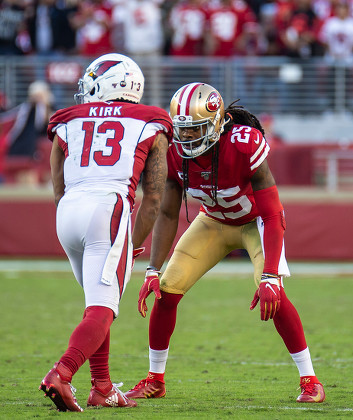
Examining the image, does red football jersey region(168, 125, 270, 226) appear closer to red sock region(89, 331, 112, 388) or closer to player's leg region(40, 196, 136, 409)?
player's leg region(40, 196, 136, 409)

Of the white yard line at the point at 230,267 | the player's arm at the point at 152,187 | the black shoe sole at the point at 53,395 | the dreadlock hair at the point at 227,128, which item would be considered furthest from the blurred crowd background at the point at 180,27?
the black shoe sole at the point at 53,395

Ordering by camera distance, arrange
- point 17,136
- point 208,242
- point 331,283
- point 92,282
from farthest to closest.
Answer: point 17,136 < point 331,283 < point 208,242 < point 92,282

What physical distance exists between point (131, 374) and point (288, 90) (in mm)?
8740

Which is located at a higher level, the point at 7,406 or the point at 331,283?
the point at 7,406

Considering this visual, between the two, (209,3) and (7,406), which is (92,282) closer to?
(7,406)

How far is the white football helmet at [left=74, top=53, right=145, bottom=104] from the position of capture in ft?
13.8

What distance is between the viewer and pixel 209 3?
1356cm

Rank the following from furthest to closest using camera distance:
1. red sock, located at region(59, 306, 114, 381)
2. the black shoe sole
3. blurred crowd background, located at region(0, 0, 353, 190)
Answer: blurred crowd background, located at region(0, 0, 353, 190) → red sock, located at region(59, 306, 114, 381) → the black shoe sole

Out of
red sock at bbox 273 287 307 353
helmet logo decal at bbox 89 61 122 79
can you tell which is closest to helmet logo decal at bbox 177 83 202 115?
helmet logo decal at bbox 89 61 122 79

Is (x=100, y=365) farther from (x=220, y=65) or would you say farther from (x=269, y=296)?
(x=220, y=65)

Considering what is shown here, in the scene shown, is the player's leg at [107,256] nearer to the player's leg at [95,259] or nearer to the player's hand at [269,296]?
the player's leg at [95,259]

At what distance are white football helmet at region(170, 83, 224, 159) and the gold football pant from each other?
0.52m

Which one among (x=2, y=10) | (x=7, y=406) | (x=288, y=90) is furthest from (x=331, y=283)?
(x=2, y=10)

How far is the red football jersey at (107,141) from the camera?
13.2ft
